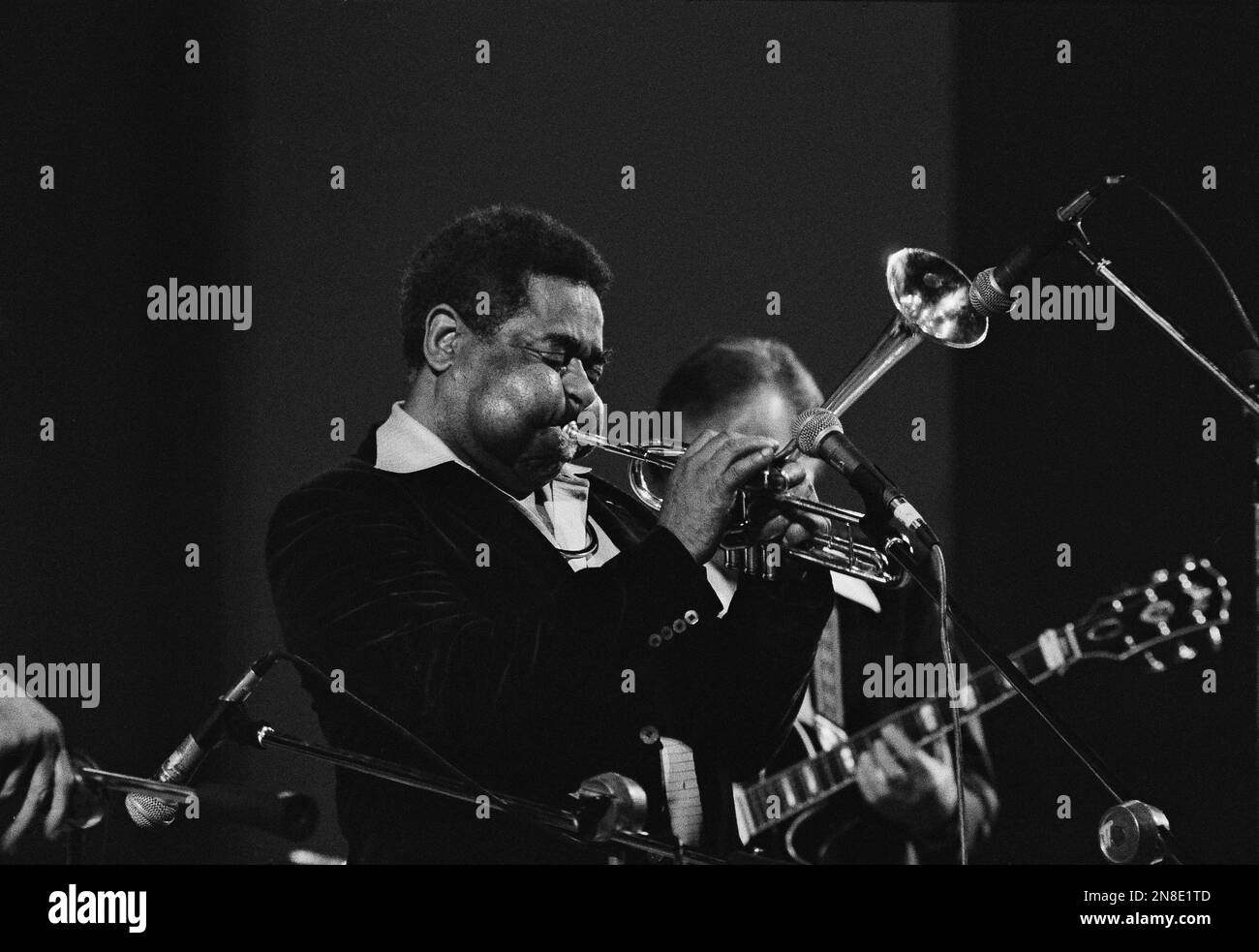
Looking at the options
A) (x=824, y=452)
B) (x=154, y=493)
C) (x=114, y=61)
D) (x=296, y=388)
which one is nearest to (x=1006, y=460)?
(x=824, y=452)

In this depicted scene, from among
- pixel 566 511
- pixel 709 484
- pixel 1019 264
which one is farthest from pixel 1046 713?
pixel 566 511

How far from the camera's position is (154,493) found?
3.42 m

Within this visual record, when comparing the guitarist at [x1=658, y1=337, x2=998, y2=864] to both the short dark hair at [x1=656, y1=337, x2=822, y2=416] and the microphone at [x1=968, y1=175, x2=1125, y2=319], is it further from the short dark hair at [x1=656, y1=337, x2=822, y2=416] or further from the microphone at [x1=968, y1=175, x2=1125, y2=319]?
the microphone at [x1=968, y1=175, x2=1125, y2=319]

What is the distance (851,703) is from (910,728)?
0.16 metres

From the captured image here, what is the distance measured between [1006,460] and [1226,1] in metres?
1.25

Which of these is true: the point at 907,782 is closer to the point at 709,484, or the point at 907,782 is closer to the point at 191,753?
the point at 709,484

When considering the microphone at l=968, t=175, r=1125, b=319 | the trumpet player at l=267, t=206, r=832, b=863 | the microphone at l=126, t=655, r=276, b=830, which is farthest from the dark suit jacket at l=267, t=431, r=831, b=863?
the microphone at l=968, t=175, r=1125, b=319

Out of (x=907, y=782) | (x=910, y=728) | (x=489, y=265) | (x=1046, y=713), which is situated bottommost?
(x=907, y=782)

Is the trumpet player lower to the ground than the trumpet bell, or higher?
lower

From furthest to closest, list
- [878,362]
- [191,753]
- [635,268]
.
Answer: [635,268]
[878,362]
[191,753]

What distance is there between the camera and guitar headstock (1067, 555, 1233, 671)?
12.4 ft

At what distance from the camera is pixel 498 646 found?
10.4 feet

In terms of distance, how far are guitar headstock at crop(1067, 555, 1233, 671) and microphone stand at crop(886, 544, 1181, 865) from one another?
828mm

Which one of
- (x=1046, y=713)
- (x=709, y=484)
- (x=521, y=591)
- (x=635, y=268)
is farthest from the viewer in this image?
(x=635, y=268)
